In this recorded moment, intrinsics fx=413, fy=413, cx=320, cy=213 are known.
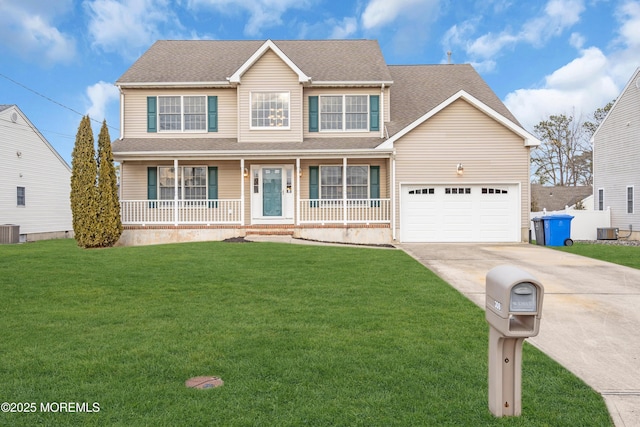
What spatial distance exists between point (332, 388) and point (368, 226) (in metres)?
12.3

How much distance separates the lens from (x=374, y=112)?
54.9ft

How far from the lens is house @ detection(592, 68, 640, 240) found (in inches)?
787

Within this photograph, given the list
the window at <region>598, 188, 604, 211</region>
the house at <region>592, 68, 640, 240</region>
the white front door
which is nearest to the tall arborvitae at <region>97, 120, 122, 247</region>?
the white front door

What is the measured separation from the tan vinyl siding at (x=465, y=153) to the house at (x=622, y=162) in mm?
9075

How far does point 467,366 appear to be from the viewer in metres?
3.69

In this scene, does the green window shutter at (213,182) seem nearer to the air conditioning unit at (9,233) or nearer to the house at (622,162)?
the air conditioning unit at (9,233)

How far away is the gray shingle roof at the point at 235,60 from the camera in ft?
54.8

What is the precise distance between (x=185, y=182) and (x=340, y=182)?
6.27 meters

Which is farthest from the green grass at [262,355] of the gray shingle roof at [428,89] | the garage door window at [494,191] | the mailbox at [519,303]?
the gray shingle roof at [428,89]

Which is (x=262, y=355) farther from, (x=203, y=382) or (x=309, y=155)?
(x=309, y=155)

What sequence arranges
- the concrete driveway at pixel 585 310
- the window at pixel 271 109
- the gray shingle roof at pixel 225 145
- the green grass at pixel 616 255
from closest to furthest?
the concrete driveway at pixel 585 310 → the green grass at pixel 616 255 → the gray shingle roof at pixel 225 145 → the window at pixel 271 109

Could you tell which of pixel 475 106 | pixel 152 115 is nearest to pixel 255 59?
pixel 152 115

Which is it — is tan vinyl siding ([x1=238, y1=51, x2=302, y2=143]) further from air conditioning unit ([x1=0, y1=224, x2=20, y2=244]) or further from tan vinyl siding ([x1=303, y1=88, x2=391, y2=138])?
air conditioning unit ([x1=0, y1=224, x2=20, y2=244])

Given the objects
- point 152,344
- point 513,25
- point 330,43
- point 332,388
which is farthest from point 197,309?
point 513,25
